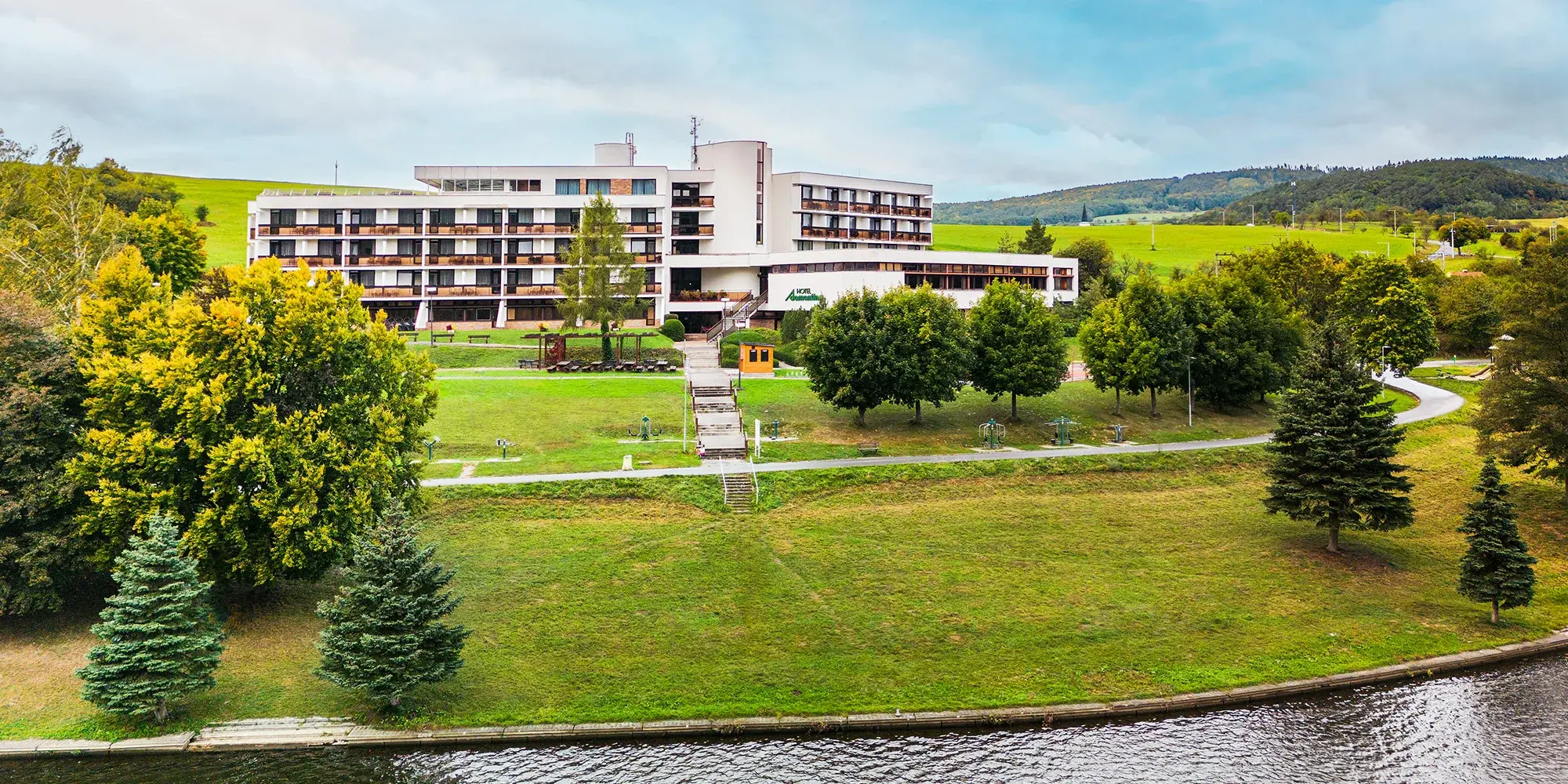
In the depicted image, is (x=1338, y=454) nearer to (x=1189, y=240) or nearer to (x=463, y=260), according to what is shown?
(x=463, y=260)

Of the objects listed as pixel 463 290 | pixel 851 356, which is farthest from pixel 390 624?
pixel 463 290

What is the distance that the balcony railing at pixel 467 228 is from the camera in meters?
87.0

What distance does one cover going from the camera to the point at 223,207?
468 ft

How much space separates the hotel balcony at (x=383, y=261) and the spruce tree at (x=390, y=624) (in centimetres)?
6164

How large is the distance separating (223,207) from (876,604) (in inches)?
5444

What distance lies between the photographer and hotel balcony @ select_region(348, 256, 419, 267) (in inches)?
3406

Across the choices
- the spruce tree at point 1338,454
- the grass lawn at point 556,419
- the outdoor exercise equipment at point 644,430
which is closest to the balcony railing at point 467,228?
the grass lawn at point 556,419

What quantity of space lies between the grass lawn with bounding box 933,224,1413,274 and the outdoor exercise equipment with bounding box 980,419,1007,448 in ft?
298

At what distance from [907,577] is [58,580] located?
2914cm

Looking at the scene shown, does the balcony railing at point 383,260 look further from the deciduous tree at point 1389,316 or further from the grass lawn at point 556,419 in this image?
the deciduous tree at point 1389,316

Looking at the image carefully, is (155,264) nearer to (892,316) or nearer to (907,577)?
(892,316)

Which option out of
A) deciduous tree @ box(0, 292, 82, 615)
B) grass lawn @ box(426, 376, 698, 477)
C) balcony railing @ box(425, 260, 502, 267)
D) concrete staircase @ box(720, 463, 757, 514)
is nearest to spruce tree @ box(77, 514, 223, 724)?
deciduous tree @ box(0, 292, 82, 615)

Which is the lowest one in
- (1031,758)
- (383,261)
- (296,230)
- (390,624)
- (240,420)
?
(1031,758)

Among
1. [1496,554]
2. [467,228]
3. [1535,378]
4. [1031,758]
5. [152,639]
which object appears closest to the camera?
[1031,758]
